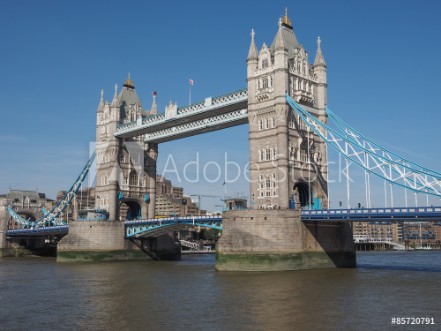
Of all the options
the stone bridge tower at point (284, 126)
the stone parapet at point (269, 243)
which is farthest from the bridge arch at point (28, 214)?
the stone parapet at point (269, 243)

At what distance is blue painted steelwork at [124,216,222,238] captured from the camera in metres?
53.5

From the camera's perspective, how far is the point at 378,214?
136 ft

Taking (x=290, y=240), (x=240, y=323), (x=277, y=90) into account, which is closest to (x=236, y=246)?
(x=290, y=240)

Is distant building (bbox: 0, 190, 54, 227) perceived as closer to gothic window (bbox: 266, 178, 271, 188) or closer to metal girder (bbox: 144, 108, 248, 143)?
metal girder (bbox: 144, 108, 248, 143)

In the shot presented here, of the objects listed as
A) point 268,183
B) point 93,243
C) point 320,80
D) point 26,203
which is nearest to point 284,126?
point 268,183

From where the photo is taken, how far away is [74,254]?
6391 cm

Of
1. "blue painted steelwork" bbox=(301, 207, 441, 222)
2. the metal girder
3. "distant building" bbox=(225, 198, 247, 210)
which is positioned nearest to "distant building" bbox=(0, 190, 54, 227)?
the metal girder

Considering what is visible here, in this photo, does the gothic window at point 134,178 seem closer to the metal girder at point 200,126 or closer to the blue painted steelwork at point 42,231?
the metal girder at point 200,126

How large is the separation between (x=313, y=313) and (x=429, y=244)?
167682mm

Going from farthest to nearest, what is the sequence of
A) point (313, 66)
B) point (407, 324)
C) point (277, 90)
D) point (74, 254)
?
point (74, 254), point (313, 66), point (277, 90), point (407, 324)

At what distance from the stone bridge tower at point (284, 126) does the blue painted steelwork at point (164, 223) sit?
16.7ft

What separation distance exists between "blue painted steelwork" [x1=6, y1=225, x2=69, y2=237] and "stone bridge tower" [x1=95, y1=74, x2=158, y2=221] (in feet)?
22.4

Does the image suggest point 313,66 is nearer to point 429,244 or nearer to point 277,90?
point 277,90

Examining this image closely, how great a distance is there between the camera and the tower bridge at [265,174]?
44.0 meters
